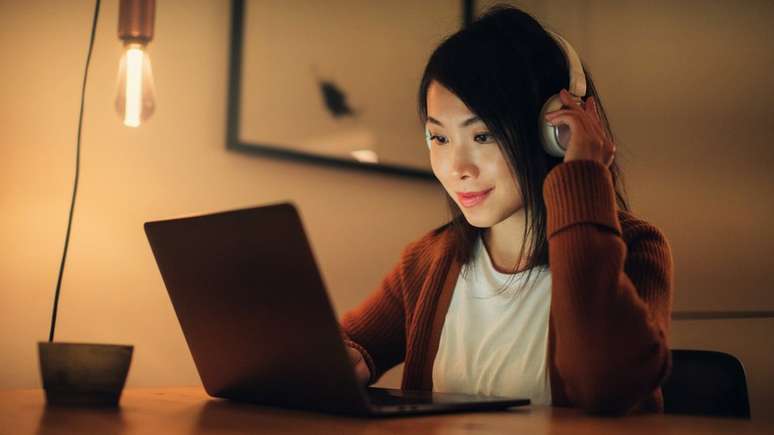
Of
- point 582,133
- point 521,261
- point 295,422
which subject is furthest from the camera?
point 521,261

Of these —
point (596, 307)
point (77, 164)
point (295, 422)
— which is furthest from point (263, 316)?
point (77, 164)

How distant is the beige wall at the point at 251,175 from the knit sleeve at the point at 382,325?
329mm

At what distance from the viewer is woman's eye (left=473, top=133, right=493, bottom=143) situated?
46.8 inches

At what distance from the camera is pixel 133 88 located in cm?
122

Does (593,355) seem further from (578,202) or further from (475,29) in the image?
(475,29)

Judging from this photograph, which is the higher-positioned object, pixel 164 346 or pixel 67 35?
pixel 67 35

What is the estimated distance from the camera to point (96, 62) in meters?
1.38

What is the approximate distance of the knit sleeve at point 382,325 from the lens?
4.49 feet

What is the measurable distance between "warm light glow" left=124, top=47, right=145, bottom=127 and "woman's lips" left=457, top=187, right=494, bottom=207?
1.69 ft

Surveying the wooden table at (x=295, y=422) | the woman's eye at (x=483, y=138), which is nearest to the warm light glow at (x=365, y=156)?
the woman's eye at (x=483, y=138)

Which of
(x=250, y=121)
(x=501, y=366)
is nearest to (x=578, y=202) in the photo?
(x=501, y=366)

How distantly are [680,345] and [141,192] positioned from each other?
1.51 m

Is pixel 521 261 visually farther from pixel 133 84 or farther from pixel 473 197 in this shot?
pixel 133 84

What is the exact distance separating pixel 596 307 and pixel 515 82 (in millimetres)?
415
